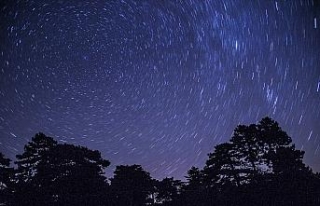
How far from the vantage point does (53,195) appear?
23.1 m

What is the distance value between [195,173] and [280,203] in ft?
58.5

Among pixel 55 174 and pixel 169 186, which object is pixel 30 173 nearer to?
pixel 55 174

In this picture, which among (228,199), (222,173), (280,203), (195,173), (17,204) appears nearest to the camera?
(280,203)

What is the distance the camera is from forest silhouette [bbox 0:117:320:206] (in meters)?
19.2

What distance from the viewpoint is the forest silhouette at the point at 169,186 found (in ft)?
63.0

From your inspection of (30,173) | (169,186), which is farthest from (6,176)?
(169,186)

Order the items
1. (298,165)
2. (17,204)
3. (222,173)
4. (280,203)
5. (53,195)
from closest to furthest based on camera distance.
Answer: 1. (280,203)
2. (17,204)
3. (53,195)
4. (298,165)
5. (222,173)

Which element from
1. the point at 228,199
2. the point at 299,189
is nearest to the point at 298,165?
the point at 299,189

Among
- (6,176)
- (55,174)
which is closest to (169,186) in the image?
(55,174)

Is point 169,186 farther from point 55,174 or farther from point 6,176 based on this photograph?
point 6,176

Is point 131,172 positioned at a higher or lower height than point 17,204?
higher

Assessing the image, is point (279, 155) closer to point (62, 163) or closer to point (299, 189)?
point (299, 189)

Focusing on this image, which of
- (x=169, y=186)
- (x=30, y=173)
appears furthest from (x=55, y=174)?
(x=169, y=186)

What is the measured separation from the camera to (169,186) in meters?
26.0
